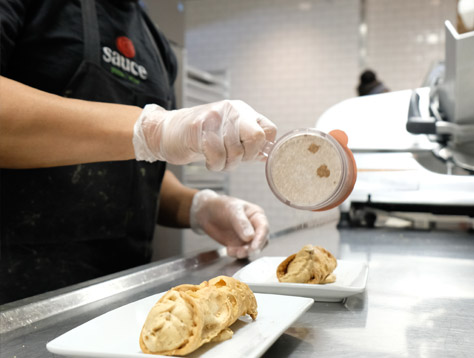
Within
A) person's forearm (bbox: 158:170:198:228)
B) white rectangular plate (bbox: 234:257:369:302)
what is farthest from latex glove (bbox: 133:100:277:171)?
person's forearm (bbox: 158:170:198:228)

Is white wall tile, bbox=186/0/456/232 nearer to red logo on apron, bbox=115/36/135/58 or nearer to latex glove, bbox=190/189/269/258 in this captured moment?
latex glove, bbox=190/189/269/258

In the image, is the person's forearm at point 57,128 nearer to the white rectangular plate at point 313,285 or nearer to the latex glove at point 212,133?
the latex glove at point 212,133

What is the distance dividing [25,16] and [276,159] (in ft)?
2.78

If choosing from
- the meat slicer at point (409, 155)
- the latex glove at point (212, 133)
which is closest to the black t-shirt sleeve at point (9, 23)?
the latex glove at point (212, 133)

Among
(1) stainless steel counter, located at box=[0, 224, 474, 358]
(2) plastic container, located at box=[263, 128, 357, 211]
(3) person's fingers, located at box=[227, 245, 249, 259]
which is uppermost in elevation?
(2) plastic container, located at box=[263, 128, 357, 211]

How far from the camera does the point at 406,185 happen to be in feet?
6.64

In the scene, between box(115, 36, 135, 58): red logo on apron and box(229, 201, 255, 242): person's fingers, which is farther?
box(115, 36, 135, 58): red logo on apron

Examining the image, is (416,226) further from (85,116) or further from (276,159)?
(85,116)

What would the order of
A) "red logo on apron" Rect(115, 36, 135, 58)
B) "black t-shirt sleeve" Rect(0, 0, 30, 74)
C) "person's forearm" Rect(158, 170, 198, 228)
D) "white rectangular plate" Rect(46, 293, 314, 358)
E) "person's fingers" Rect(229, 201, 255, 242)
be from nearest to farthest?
"white rectangular plate" Rect(46, 293, 314, 358)
"black t-shirt sleeve" Rect(0, 0, 30, 74)
"person's fingers" Rect(229, 201, 255, 242)
"red logo on apron" Rect(115, 36, 135, 58)
"person's forearm" Rect(158, 170, 198, 228)

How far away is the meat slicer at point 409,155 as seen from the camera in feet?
6.09

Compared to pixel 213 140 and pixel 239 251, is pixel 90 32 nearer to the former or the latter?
pixel 213 140

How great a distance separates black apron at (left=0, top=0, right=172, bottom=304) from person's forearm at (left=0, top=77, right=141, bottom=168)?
0.91 feet

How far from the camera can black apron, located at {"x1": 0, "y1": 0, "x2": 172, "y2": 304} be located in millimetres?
1380

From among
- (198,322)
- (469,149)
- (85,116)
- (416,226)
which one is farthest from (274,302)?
(416,226)
